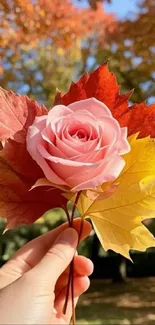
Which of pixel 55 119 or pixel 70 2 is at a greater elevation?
pixel 55 119

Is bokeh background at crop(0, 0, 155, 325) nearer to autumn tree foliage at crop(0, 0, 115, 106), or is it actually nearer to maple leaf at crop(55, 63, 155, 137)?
autumn tree foliage at crop(0, 0, 115, 106)

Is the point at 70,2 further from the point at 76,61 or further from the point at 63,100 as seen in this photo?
the point at 63,100

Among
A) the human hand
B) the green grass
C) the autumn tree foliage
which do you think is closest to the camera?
the human hand

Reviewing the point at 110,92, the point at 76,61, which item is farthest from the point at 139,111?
the point at 76,61

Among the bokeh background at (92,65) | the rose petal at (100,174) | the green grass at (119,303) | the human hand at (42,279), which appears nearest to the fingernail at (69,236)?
the human hand at (42,279)

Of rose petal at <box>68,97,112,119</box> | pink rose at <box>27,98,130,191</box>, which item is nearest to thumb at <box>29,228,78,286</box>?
pink rose at <box>27,98,130,191</box>

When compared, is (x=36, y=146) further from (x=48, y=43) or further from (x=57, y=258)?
(x=48, y=43)
